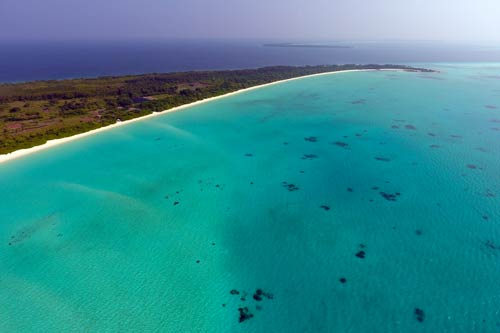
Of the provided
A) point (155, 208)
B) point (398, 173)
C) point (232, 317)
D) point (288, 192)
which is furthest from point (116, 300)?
point (398, 173)

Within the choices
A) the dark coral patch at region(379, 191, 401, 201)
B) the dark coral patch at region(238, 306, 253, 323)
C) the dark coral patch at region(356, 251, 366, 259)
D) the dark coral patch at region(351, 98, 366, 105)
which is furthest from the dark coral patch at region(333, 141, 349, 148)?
the dark coral patch at region(238, 306, 253, 323)

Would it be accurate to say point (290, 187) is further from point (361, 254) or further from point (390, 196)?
point (361, 254)

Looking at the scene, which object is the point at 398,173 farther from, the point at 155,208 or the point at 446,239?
the point at 155,208

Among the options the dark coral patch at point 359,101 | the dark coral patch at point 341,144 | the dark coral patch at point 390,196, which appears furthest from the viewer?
the dark coral patch at point 359,101

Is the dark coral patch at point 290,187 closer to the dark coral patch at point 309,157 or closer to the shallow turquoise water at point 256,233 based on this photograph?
the shallow turquoise water at point 256,233

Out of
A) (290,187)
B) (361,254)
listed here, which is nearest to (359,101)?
(290,187)

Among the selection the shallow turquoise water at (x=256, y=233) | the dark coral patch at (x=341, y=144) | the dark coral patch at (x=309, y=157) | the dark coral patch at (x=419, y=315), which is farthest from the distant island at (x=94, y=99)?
the dark coral patch at (x=419, y=315)

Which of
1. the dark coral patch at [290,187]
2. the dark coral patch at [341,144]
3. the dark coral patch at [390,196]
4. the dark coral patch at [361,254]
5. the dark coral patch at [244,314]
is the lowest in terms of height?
the dark coral patch at [244,314]
